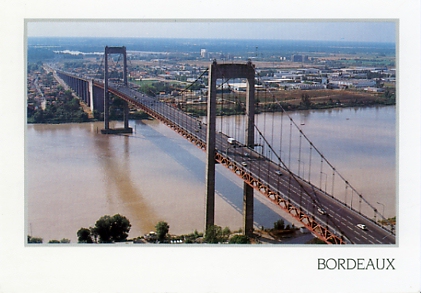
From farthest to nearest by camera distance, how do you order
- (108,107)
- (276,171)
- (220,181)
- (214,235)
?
1. (108,107)
2. (220,181)
3. (276,171)
4. (214,235)

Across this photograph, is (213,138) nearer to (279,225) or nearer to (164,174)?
(279,225)

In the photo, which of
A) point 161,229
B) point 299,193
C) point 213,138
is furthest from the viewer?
point 213,138

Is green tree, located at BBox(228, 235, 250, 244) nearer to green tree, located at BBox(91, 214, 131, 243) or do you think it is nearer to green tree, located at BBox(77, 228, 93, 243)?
green tree, located at BBox(91, 214, 131, 243)

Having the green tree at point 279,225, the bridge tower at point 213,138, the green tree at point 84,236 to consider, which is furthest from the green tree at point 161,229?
the green tree at point 279,225

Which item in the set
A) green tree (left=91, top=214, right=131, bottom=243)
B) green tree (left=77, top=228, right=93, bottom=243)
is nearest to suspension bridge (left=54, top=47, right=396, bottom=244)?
green tree (left=91, top=214, right=131, bottom=243)

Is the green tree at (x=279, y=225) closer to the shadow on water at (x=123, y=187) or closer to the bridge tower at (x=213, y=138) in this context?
the bridge tower at (x=213, y=138)

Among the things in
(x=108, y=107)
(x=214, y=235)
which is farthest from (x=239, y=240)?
(x=108, y=107)
